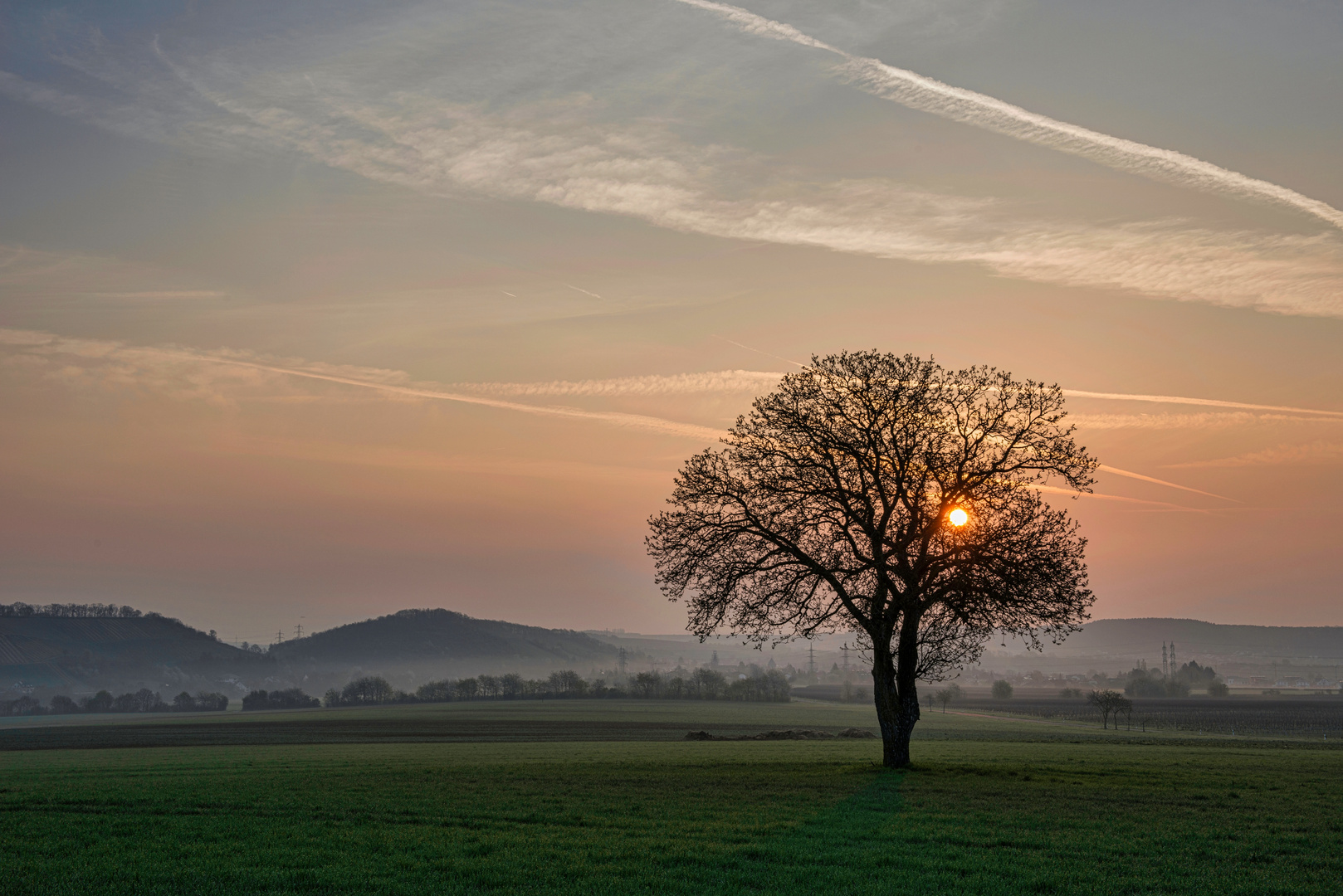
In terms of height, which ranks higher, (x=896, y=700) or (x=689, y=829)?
(x=896, y=700)

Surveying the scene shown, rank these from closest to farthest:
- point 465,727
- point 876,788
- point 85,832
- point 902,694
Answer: point 85,832 → point 876,788 → point 902,694 → point 465,727

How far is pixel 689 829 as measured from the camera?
789 inches

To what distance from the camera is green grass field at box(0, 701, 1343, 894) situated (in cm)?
1549

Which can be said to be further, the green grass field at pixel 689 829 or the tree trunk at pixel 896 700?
the tree trunk at pixel 896 700

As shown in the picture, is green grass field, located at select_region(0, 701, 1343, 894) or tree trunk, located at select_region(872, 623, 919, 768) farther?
tree trunk, located at select_region(872, 623, 919, 768)

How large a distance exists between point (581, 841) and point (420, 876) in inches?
151

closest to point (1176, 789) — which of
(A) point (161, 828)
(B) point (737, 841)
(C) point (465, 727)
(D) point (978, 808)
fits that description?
(D) point (978, 808)

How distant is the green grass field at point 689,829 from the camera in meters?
15.5

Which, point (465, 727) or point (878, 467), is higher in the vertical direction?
point (878, 467)

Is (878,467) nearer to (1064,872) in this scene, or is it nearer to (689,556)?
(689,556)

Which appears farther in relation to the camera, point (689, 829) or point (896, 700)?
point (896, 700)

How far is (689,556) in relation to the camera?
3641 centimetres

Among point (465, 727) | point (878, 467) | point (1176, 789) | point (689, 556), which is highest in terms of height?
point (878, 467)

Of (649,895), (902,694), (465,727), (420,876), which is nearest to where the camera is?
(649,895)
